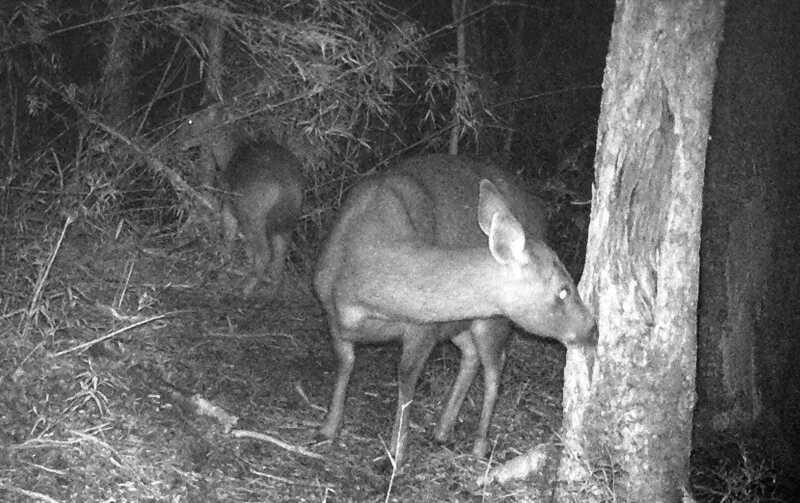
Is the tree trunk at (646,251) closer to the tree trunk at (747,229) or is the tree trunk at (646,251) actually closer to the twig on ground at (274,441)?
the twig on ground at (274,441)

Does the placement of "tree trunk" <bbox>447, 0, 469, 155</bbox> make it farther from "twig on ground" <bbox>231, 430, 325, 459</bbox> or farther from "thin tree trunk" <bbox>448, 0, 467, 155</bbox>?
"twig on ground" <bbox>231, 430, 325, 459</bbox>

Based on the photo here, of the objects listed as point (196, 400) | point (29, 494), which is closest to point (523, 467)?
point (196, 400)

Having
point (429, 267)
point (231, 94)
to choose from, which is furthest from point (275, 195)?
point (429, 267)

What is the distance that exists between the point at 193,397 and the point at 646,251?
2.39 meters

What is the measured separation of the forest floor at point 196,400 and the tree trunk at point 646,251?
50 centimetres

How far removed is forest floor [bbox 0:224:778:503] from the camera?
194 inches

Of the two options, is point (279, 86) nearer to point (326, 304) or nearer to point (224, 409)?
point (326, 304)

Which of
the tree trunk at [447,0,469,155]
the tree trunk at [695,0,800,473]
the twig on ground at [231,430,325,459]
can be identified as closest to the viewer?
the twig on ground at [231,430,325,459]

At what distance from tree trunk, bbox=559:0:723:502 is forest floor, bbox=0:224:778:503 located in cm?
50

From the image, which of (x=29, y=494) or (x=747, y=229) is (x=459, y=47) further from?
(x=29, y=494)

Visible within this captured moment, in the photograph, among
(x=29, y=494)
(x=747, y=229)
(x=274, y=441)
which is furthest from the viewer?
(x=747, y=229)

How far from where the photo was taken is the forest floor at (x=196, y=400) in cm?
494

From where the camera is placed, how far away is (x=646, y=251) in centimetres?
491

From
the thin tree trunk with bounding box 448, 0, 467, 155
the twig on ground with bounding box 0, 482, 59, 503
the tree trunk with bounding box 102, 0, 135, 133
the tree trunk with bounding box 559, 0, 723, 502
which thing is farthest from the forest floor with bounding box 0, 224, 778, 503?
the thin tree trunk with bounding box 448, 0, 467, 155
